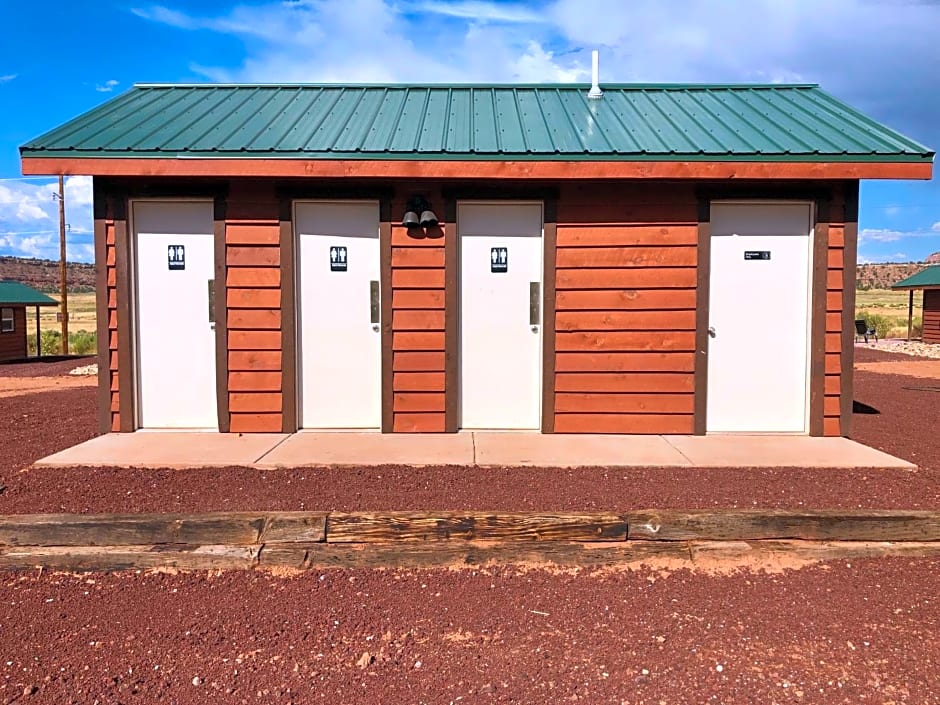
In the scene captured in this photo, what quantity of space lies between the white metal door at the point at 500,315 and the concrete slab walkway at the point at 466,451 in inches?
11.3

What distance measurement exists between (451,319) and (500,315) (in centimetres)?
46

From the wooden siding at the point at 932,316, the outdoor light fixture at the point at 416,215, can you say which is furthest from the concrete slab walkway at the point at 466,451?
the wooden siding at the point at 932,316

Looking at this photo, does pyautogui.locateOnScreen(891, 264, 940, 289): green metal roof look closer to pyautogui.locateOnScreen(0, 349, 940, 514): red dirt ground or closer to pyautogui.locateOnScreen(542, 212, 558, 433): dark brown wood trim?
pyautogui.locateOnScreen(0, 349, 940, 514): red dirt ground

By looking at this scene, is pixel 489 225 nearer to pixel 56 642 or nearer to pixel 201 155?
pixel 201 155

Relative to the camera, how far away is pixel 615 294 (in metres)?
6.11

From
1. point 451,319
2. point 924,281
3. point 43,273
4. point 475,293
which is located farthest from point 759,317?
point 43,273

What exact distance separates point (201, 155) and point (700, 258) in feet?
14.4

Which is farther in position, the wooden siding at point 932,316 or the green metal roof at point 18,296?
the wooden siding at point 932,316

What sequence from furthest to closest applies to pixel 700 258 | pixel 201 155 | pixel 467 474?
pixel 700 258 → pixel 201 155 → pixel 467 474

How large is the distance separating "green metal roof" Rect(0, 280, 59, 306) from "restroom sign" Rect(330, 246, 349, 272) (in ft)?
55.1

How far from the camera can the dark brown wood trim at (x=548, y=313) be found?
604cm

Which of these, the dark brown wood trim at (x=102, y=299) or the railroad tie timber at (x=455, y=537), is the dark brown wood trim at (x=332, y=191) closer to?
the dark brown wood trim at (x=102, y=299)

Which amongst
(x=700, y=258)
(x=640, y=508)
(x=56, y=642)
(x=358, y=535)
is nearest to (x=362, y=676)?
(x=358, y=535)

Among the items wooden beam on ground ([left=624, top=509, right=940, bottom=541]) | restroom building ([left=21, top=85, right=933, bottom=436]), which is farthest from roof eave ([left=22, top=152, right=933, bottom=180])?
wooden beam on ground ([left=624, top=509, right=940, bottom=541])
